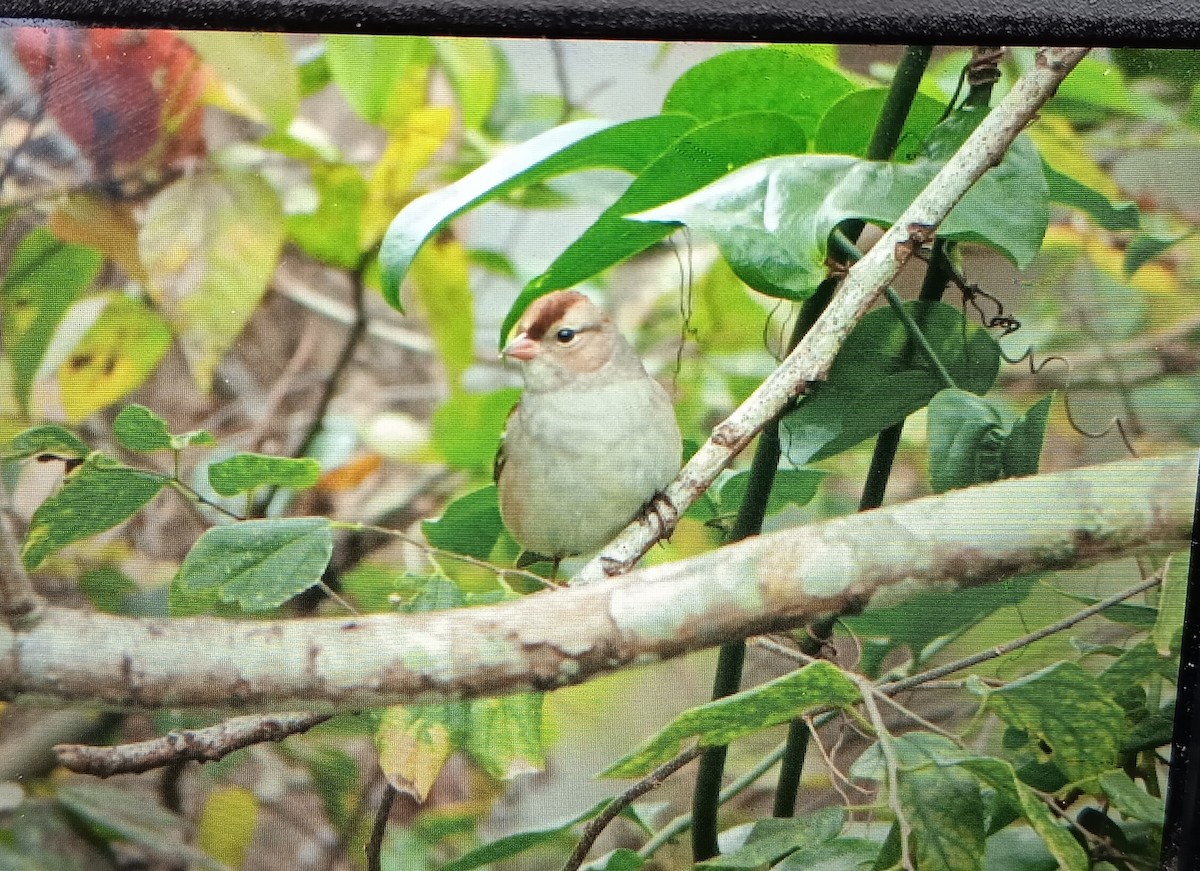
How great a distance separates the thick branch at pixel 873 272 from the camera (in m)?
0.72

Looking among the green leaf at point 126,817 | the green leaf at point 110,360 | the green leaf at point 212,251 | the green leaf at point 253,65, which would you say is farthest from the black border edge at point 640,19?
the green leaf at point 126,817

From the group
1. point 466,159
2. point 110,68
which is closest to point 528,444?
point 466,159

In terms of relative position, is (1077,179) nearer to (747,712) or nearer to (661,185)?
(661,185)

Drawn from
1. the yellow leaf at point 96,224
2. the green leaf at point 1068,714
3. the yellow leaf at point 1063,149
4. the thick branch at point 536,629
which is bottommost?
the green leaf at point 1068,714

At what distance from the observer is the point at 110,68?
0.74m

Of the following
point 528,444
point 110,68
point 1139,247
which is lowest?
point 528,444

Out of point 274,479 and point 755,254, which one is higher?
point 755,254

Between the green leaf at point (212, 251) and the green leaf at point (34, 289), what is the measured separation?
5 cm

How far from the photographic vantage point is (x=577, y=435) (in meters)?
0.80

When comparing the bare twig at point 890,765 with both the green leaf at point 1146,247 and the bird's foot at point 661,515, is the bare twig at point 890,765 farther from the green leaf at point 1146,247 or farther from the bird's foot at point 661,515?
the green leaf at point 1146,247

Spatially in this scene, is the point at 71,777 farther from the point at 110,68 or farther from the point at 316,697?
the point at 110,68

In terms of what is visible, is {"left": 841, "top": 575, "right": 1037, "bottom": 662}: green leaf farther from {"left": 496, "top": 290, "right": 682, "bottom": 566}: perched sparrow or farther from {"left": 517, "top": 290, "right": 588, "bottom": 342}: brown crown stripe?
{"left": 517, "top": 290, "right": 588, "bottom": 342}: brown crown stripe

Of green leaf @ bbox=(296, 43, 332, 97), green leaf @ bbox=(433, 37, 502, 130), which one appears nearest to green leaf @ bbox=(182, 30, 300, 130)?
green leaf @ bbox=(296, 43, 332, 97)

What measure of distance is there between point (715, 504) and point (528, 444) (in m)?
0.15
